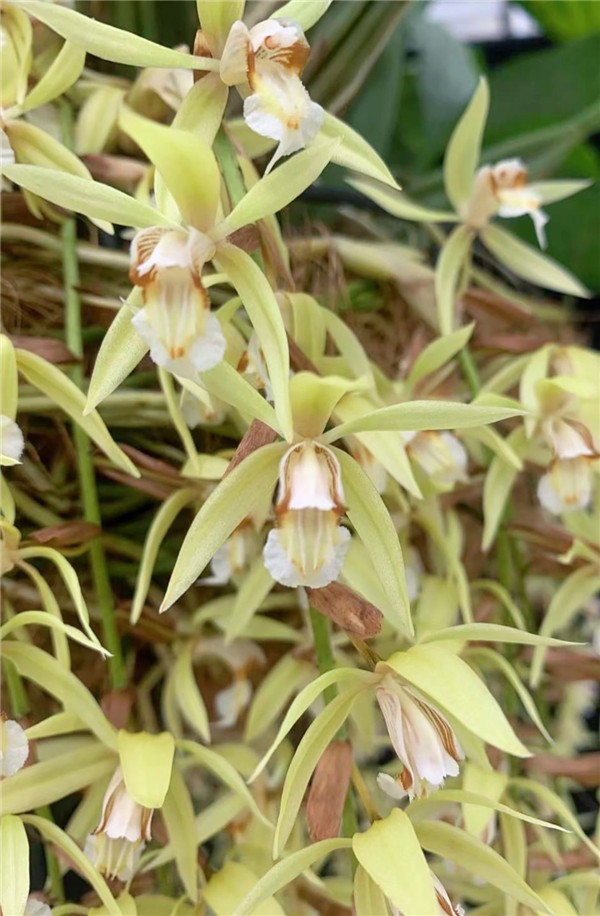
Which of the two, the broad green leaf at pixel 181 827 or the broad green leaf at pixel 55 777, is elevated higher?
the broad green leaf at pixel 55 777

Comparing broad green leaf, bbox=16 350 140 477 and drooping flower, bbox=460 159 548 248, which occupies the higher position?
drooping flower, bbox=460 159 548 248

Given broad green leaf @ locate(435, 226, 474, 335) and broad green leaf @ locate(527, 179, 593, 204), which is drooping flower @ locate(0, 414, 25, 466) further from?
broad green leaf @ locate(527, 179, 593, 204)

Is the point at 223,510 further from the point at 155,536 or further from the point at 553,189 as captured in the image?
the point at 553,189

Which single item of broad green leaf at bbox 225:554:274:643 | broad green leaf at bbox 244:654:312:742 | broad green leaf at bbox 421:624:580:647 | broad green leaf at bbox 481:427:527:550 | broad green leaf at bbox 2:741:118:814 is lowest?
broad green leaf at bbox 2:741:118:814

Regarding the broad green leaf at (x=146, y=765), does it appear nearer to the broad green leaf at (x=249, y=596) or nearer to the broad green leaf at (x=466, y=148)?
the broad green leaf at (x=249, y=596)

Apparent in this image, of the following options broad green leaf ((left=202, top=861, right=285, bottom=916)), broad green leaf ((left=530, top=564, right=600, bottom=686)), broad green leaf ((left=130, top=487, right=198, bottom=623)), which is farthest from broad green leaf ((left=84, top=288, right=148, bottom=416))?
broad green leaf ((left=530, top=564, right=600, bottom=686))

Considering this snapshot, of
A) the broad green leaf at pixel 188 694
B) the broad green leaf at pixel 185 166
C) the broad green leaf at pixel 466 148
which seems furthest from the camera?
the broad green leaf at pixel 466 148

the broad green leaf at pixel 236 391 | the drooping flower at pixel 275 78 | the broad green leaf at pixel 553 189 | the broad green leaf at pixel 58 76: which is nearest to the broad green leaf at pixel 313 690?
the broad green leaf at pixel 236 391
